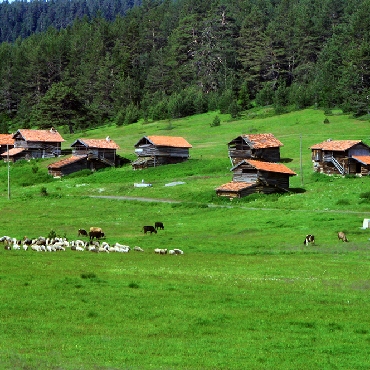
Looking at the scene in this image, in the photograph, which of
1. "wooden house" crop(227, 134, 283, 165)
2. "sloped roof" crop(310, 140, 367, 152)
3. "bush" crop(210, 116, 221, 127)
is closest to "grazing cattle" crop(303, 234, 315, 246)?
"sloped roof" crop(310, 140, 367, 152)

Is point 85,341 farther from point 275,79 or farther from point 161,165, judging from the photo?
point 275,79

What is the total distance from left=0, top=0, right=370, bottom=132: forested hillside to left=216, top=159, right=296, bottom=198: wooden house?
5354 cm

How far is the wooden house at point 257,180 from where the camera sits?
80.6 m

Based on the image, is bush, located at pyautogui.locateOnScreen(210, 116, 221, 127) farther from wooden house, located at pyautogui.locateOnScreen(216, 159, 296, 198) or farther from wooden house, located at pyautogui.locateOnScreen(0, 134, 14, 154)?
wooden house, located at pyautogui.locateOnScreen(216, 159, 296, 198)

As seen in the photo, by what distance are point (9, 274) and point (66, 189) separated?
60852mm

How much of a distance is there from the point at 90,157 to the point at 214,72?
78.7 metres

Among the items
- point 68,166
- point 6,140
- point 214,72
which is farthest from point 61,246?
point 214,72

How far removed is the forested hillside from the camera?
148125 mm

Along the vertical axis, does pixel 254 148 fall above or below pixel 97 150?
above

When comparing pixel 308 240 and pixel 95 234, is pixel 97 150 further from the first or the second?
pixel 308 240

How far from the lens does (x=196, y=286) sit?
32.4m

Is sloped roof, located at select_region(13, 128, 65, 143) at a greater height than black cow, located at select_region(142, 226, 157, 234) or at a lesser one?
lesser

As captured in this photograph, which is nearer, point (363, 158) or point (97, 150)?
point (363, 158)

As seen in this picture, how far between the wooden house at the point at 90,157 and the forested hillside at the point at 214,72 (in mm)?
41596
